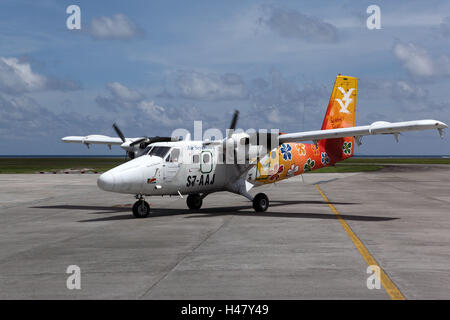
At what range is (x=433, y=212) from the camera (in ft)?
69.2

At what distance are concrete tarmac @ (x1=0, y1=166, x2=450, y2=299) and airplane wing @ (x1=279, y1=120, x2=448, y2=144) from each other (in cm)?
304

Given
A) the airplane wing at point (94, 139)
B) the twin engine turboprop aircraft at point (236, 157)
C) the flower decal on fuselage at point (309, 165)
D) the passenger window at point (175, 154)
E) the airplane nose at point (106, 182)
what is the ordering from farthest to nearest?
the airplane wing at point (94, 139), the flower decal on fuselage at point (309, 165), the passenger window at point (175, 154), the twin engine turboprop aircraft at point (236, 157), the airplane nose at point (106, 182)

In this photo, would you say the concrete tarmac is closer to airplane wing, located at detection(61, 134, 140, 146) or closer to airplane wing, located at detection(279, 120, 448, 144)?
airplane wing, located at detection(279, 120, 448, 144)

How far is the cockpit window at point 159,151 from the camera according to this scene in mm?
19734

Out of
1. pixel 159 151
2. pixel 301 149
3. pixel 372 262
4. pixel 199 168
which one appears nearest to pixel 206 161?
pixel 199 168

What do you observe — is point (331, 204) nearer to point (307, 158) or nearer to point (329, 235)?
point (307, 158)

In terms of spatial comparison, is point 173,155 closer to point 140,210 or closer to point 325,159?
point 140,210

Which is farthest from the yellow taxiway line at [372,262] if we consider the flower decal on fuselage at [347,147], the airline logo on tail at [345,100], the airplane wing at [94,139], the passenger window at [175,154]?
the airplane wing at [94,139]

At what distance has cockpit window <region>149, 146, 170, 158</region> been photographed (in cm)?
1973

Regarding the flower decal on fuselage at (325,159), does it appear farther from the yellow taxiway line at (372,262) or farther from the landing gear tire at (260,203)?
the yellow taxiway line at (372,262)

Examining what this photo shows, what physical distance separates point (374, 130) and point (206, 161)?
6.59m

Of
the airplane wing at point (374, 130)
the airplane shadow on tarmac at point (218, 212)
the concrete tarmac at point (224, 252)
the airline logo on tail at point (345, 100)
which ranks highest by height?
the airline logo on tail at point (345, 100)

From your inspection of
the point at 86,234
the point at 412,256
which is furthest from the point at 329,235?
the point at 86,234

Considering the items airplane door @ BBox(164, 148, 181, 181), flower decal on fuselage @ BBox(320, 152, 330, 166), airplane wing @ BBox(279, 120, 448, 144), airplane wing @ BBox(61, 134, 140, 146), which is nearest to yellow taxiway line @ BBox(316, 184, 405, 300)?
airplane wing @ BBox(279, 120, 448, 144)
